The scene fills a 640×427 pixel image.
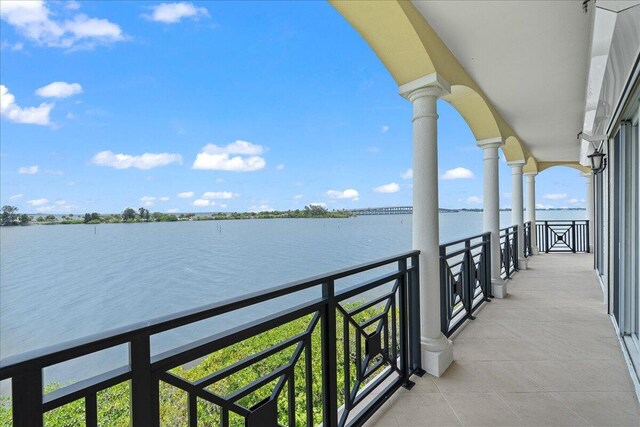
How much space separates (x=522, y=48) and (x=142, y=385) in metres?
3.40

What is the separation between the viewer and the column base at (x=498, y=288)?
425 centimetres

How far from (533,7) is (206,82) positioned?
1253 inches

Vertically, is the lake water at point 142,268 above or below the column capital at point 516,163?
below

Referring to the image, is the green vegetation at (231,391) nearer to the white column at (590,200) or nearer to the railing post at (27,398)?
the railing post at (27,398)

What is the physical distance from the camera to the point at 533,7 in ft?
7.00

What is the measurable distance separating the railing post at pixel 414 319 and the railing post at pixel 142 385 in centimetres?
183

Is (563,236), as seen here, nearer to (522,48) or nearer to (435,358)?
(522,48)

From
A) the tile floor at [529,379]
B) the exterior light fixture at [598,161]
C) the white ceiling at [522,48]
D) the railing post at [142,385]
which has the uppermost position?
the white ceiling at [522,48]

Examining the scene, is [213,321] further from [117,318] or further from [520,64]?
[520,64]

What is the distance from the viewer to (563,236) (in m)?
8.81

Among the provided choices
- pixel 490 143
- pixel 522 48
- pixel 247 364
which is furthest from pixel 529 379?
pixel 490 143

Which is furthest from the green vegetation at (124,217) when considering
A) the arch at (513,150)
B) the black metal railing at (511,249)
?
the arch at (513,150)

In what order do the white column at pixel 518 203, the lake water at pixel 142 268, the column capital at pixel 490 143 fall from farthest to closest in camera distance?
the lake water at pixel 142 268
the white column at pixel 518 203
the column capital at pixel 490 143

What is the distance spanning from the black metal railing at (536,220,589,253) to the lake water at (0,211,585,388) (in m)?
1.68
